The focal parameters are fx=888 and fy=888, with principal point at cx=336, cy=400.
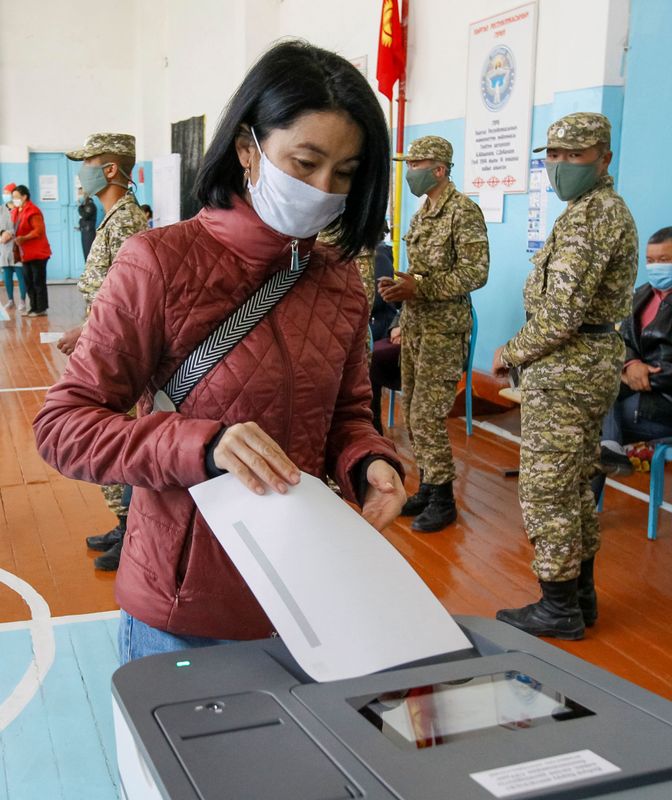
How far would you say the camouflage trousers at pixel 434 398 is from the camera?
395 centimetres

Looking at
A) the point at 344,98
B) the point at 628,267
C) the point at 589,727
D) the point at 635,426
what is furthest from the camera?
the point at 635,426

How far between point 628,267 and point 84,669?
206 centimetres

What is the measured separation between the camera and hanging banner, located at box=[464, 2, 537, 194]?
17.5ft

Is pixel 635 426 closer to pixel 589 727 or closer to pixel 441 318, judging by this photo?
pixel 441 318

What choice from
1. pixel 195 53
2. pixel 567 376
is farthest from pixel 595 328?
pixel 195 53

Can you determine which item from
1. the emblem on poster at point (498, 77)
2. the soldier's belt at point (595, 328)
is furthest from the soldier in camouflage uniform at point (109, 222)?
the emblem on poster at point (498, 77)

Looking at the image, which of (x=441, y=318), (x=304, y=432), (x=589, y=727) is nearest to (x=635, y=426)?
(x=441, y=318)

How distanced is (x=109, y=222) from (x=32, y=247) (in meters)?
8.32

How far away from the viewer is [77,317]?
439 inches

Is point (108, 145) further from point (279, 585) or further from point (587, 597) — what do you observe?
point (279, 585)

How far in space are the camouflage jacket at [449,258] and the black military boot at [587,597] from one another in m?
1.37

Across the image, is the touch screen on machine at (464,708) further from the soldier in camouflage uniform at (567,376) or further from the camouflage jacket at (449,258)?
the camouflage jacket at (449,258)

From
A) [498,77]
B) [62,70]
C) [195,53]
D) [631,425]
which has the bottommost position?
[631,425]

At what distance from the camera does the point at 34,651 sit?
8.93 ft
